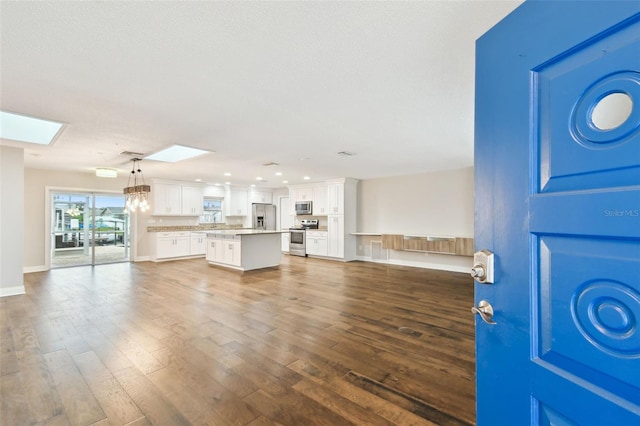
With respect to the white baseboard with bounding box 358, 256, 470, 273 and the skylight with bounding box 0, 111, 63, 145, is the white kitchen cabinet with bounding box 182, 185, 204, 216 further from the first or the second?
the white baseboard with bounding box 358, 256, 470, 273

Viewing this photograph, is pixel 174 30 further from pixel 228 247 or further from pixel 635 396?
pixel 228 247

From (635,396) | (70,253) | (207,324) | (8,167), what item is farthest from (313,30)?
(70,253)

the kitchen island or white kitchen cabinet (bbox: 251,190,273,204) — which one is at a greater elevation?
white kitchen cabinet (bbox: 251,190,273,204)

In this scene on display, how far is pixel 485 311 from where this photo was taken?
868mm

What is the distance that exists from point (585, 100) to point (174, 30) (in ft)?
6.84

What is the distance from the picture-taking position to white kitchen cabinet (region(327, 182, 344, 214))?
8227 mm

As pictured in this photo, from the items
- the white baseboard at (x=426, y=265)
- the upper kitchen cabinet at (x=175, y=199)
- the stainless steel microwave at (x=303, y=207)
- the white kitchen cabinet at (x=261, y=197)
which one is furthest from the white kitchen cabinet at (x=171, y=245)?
the white baseboard at (x=426, y=265)

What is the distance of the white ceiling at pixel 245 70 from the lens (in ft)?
5.32

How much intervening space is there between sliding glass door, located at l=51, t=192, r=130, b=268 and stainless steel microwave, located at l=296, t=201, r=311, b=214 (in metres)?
4.99

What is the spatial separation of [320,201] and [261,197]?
3.04m

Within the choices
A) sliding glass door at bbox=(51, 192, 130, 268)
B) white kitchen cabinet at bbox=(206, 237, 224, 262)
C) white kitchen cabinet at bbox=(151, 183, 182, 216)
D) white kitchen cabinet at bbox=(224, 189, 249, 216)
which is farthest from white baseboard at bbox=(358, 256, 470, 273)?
sliding glass door at bbox=(51, 192, 130, 268)

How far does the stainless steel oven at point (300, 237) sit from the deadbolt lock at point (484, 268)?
8.28m

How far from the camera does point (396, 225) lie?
7.84 meters

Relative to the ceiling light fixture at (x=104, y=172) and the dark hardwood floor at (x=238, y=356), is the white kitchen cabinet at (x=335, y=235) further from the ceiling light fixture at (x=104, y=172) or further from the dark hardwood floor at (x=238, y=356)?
the ceiling light fixture at (x=104, y=172)
